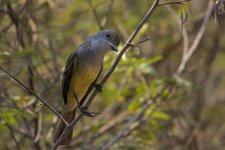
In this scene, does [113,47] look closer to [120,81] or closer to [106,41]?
[106,41]

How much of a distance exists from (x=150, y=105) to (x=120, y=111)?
4.74ft

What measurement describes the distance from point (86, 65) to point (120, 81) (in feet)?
7.37

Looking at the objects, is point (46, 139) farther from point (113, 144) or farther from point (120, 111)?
point (120, 111)

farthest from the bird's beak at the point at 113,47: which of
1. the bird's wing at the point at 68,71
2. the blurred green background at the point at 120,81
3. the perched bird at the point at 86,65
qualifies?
the bird's wing at the point at 68,71

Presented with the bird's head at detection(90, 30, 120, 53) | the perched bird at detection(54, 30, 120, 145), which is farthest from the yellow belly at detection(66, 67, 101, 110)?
the bird's head at detection(90, 30, 120, 53)

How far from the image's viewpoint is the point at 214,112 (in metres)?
8.05

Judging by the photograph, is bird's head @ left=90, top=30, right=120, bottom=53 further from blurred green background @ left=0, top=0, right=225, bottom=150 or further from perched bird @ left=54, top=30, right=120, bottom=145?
blurred green background @ left=0, top=0, right=225, bottom=150

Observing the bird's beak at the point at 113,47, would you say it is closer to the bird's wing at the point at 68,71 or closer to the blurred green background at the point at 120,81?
the blurred green background at the point at 120,81

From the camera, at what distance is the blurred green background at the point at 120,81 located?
5.79 m

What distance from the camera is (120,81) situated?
729 centimetres

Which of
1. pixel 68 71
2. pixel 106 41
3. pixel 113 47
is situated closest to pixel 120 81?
pixel 68 71

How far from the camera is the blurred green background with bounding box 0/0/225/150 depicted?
19.0 ft

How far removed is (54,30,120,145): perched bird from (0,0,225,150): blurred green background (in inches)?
8.7

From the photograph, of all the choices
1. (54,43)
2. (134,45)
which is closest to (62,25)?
(54,43)
